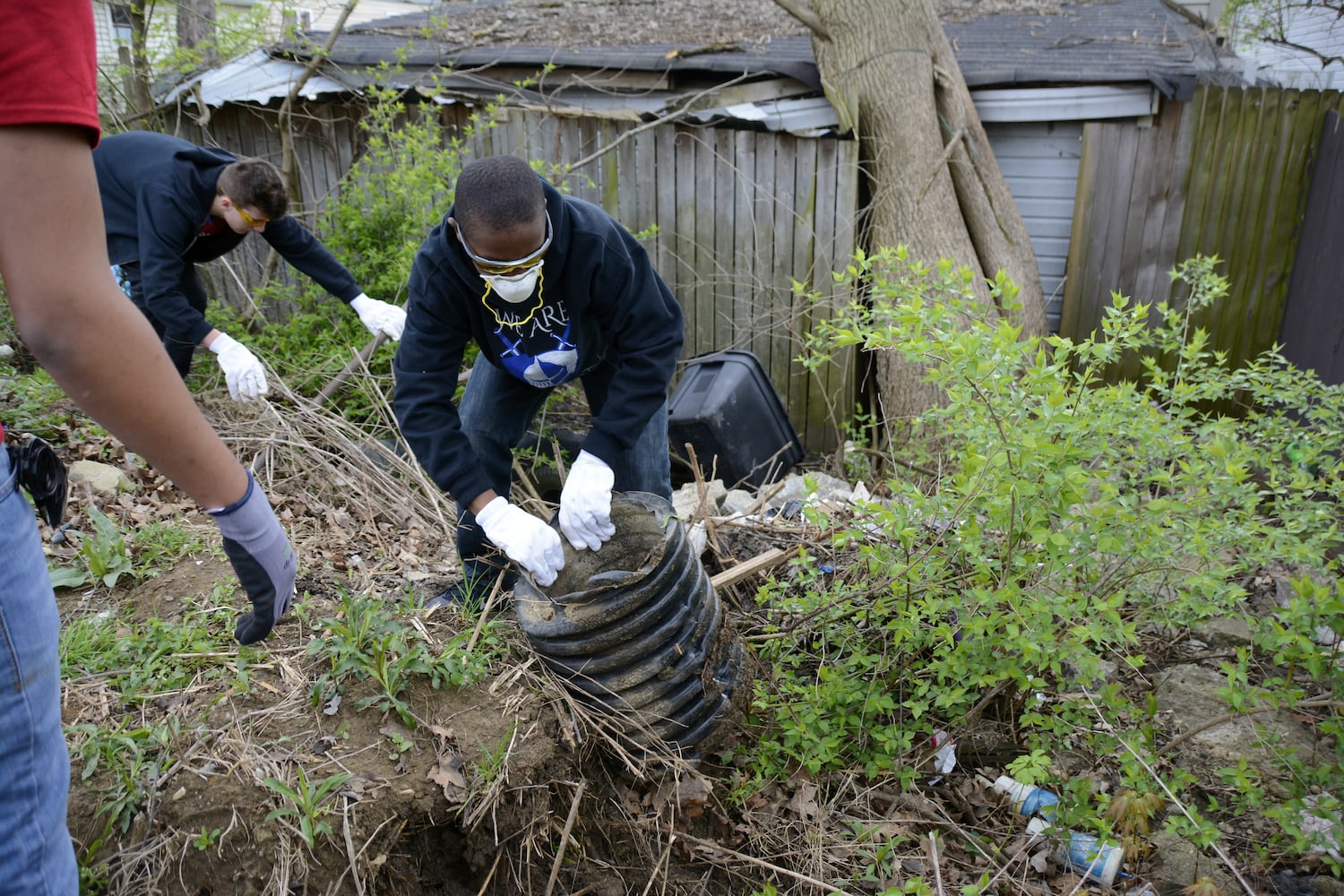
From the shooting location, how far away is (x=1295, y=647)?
6.89ft

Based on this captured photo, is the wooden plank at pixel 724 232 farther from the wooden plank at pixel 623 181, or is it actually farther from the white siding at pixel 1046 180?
the white siding at pixel 1046 180

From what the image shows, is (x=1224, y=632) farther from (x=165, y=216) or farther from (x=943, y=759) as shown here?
(x=165, y=216)

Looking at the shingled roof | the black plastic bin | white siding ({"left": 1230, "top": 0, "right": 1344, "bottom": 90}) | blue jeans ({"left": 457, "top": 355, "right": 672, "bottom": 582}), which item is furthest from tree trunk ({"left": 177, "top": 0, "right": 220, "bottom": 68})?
white siding ({"left": 1230, "top": 0, "right": 1344, "bottom": 90})

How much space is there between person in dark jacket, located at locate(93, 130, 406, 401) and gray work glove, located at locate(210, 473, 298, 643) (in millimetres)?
2534

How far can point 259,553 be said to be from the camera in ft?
5.10

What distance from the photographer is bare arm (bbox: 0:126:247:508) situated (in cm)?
108

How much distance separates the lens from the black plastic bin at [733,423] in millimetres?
5086

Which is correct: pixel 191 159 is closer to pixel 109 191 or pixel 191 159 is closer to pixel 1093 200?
pixel 109 191

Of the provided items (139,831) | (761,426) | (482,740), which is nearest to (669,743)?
(482,740)

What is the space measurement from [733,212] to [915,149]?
1.27m

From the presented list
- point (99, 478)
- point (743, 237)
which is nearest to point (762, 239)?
point (743, 237)

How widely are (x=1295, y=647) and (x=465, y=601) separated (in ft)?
7.74

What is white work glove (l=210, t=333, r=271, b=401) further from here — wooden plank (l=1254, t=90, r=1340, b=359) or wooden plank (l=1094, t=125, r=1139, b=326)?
wooden plank (l=1254, t=90, r=1340, b=359)

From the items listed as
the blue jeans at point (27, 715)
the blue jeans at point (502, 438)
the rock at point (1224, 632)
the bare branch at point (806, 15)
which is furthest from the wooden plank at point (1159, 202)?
the blue jeans at point (27, 715)
